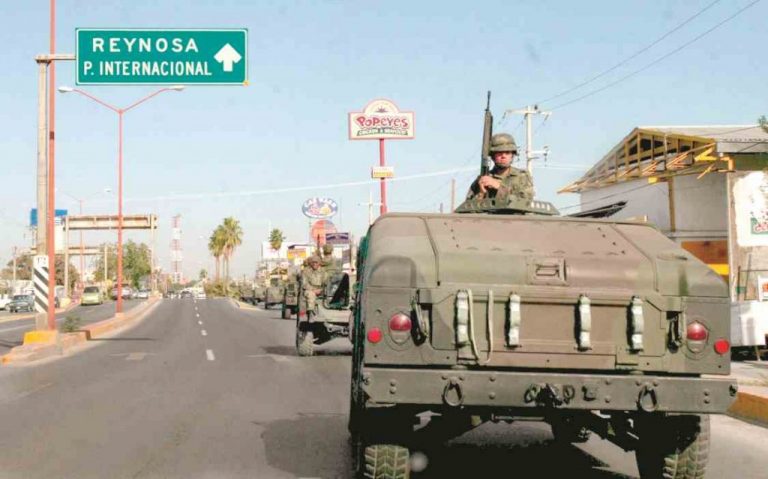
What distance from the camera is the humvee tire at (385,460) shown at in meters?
5.84

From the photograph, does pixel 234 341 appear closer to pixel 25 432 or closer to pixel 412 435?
pixel 25 432

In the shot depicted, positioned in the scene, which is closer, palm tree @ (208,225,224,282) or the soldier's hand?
the soldier's hand

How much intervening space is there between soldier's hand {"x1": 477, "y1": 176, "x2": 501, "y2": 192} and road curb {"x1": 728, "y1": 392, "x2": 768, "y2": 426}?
167 inches

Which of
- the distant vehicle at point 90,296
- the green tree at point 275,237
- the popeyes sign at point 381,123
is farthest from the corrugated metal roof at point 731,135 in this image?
the green tree at point 275,237

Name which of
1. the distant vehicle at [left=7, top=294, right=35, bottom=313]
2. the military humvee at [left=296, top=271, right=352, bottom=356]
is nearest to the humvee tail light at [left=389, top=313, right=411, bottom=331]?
the military humvee at [left=296, top=271, right=352, bottom=356]

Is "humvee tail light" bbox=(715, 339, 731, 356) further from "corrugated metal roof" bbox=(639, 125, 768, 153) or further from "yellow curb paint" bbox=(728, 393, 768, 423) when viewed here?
"corrugated metal roof" bbox=(639, 125, 768, 153)

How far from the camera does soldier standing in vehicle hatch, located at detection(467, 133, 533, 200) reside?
779 centimetres

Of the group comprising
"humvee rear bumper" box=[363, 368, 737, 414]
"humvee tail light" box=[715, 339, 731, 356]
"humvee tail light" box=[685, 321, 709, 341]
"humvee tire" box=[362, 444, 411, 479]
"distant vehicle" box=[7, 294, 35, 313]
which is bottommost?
"distant vehicle" box=[7, 294, 35, 313]

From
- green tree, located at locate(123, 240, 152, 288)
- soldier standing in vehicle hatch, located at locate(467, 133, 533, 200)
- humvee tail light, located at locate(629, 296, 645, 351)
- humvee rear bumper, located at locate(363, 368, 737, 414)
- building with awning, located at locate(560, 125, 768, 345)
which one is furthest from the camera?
green tree, located at locate(123, 240, 152, 288)

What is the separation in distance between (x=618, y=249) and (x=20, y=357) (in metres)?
15.9

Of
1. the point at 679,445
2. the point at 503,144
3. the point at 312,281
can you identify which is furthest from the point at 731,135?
the point at 679,445

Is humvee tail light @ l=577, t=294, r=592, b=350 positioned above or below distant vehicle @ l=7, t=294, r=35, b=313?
above

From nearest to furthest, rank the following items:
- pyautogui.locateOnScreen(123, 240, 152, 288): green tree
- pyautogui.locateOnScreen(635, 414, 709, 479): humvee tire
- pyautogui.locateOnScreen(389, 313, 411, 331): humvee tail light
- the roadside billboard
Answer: pyautogui.locateOnScreen(389, 313, 411, 331): humvee tail light → pyautogui.locateOnScreen(635, 414, 709, 479): humvee tire → the roadside billboard → pyautogui.locateOnScreen(123, 240, 152, 288): green tree

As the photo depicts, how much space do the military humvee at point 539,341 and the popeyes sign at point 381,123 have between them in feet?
113
